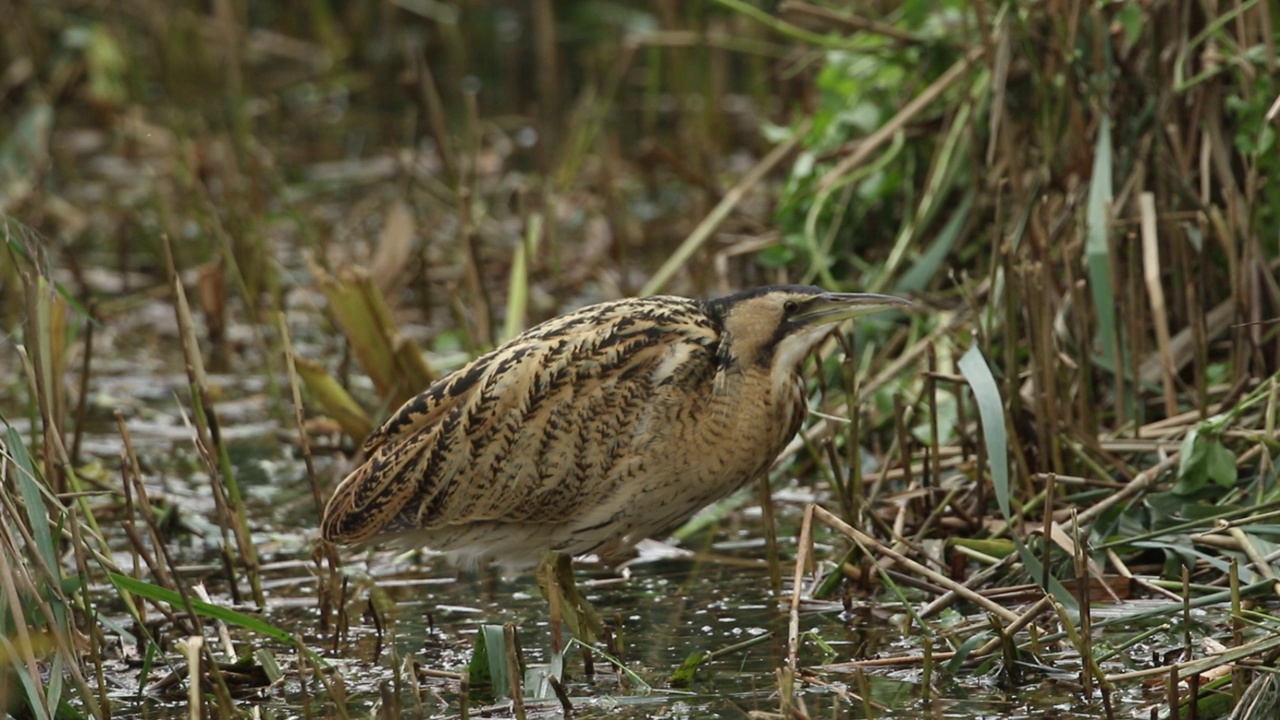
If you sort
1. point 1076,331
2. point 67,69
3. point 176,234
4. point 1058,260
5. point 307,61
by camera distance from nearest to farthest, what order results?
1. point 1076,331
2. point 1058,260
3. point 176,234
4. point 67,69
5. point 307,61

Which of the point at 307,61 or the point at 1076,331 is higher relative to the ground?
the point at 307,61

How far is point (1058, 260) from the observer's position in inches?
204

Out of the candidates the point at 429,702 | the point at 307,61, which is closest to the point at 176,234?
the point at 307,61

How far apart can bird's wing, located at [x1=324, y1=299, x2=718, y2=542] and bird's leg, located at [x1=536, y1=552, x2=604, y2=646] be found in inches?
4.3

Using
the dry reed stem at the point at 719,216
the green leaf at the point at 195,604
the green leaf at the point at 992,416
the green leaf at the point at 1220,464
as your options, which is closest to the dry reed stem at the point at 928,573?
the green leaf at the point at 992,416

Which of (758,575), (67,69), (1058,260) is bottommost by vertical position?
(758,575)

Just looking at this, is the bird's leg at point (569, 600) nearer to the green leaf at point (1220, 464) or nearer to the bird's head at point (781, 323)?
the bird's head at point (781, 323)

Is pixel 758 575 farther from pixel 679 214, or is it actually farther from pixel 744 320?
pixel 679 214

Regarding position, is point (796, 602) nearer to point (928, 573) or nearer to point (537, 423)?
point (928, 573)

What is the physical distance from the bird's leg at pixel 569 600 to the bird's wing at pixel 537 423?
0.11 m

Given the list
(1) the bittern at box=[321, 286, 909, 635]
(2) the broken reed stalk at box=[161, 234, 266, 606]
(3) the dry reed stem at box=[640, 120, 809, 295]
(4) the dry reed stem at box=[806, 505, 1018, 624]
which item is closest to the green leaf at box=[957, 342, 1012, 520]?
(4) the dry reed stem at box=[806, 505, 1018, 624]

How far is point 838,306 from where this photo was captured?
4.11m

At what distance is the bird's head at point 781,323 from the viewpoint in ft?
13.5

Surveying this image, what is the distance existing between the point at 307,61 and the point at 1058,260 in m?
7.53
